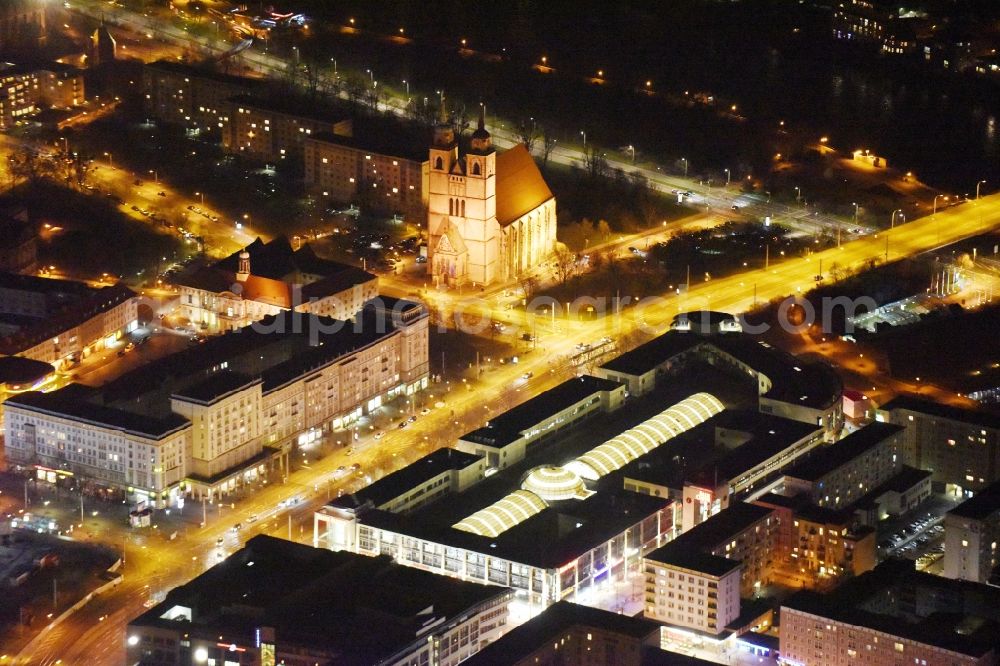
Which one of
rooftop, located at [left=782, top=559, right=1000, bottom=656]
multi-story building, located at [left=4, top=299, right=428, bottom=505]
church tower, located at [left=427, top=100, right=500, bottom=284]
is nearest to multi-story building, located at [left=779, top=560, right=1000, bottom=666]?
rooftop, located at [left=782, top=559, right=1000, bottom=656]

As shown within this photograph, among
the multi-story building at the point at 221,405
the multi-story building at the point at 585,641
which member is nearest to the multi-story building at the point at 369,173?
the multi-story building at the point at 221,405

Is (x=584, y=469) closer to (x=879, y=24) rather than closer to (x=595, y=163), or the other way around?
(x=595, y=163)

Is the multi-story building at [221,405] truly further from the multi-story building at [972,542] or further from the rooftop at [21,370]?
the multi-story building at [972,542]

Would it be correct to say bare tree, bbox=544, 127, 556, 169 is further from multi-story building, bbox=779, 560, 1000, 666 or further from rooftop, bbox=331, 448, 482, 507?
multi-story building, bbox=779, 560, 1000, 666

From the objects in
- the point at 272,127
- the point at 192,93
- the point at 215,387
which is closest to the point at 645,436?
the point at 215,387

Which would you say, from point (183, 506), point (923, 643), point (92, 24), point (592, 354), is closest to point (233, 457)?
point (183, 506)

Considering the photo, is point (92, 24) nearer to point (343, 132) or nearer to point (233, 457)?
point (343, 132)
